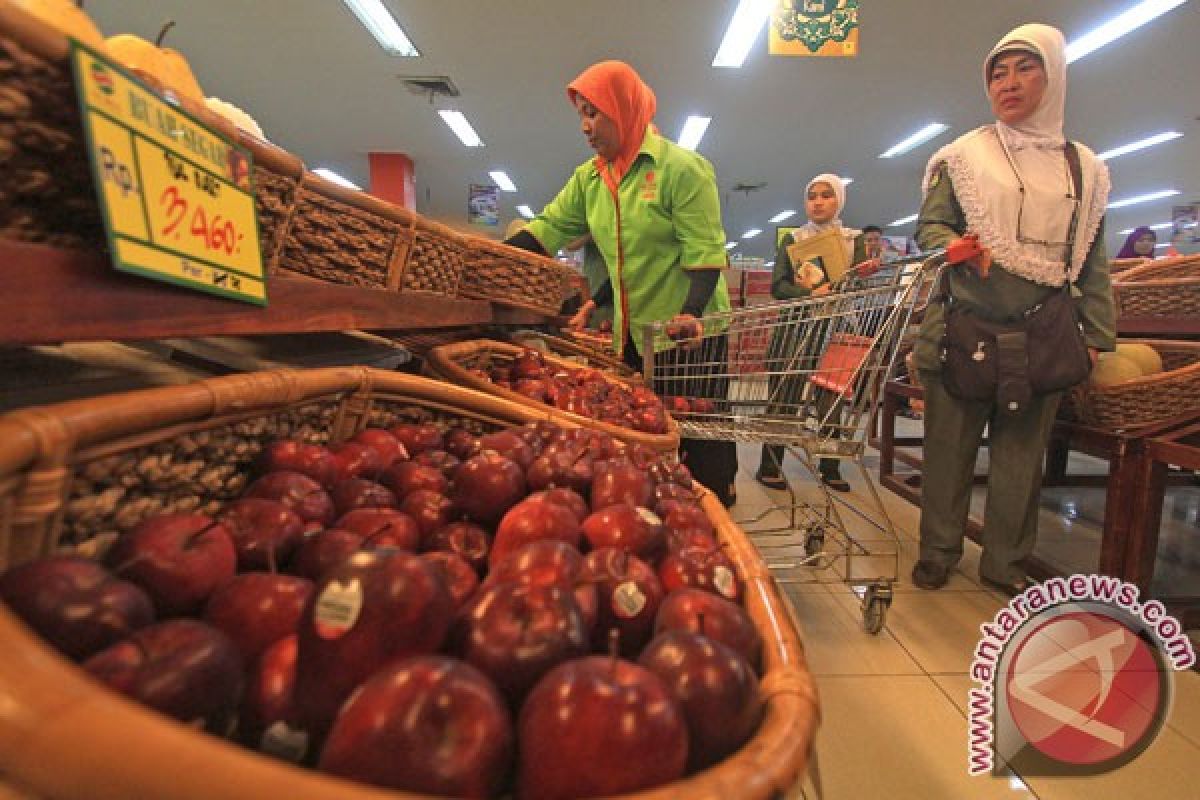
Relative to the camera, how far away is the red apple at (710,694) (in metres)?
0.48

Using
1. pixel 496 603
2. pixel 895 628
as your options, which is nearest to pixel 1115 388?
pixel 895 628

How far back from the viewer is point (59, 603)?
0.45 meters

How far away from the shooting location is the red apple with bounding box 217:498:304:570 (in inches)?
26.9

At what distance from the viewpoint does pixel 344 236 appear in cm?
113

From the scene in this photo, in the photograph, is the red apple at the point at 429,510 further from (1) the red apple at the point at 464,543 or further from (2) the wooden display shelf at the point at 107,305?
(2) the wooden display shelf at the point at 107,305

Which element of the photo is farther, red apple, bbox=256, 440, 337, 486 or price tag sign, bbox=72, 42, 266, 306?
red apple, bbox=256, 440, 337, 486

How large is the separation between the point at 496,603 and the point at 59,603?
12.6 inches

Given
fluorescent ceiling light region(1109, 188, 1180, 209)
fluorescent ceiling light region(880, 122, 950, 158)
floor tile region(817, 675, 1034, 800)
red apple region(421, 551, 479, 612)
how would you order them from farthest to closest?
1. fluorescent ceiling light region(1109, 188, 1180, 209)
2. fluorescent ceiling light region(880, 122, 950, 158)
3. floor tile region(817, 675, 1034, 800)
4. red apple region(421, 551, 479, 612)

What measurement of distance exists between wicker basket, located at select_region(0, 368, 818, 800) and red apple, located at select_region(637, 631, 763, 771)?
24 mm

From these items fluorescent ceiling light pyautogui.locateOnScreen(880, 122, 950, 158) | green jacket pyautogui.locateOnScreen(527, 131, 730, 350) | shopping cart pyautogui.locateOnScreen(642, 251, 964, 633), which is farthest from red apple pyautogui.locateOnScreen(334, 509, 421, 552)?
fluorescent ceiling light pyautogui.locateOnScreen(880, 122, 950, 158)

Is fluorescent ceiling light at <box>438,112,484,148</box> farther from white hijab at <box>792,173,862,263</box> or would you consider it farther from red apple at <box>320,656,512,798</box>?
red apple at <box>320,656,512,798</box>

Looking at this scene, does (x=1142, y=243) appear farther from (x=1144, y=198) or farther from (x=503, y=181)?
(x=503, y=181)

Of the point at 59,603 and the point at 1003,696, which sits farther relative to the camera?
the point at 1003,696

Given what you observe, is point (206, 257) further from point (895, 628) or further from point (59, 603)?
point (895, 628)
